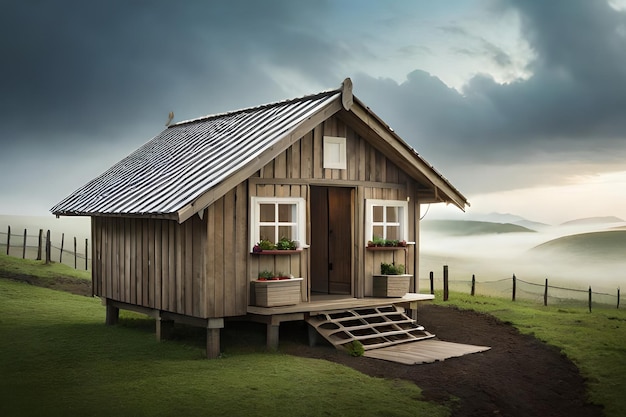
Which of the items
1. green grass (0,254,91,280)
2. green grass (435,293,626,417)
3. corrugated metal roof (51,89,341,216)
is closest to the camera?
green grass (435,293,626,417)

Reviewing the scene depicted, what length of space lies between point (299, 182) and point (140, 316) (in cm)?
811

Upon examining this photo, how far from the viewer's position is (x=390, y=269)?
1731 centimetres

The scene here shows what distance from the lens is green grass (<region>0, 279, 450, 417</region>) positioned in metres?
10.8

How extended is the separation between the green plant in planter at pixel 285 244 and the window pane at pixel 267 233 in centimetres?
18

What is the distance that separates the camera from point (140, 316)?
69.2 feet

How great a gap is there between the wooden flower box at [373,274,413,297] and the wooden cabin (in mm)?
220

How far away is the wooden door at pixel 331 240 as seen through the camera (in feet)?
59.3

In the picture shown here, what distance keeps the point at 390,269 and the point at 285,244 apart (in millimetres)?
3288

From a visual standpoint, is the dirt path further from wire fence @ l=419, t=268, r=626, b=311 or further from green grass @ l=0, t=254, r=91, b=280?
green grass @ l=0, t=254, r=91, b=280

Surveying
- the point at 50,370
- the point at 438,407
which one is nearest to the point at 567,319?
the point at 438,407

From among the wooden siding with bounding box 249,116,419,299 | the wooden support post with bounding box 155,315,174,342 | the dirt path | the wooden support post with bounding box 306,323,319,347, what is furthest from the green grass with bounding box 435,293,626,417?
the wooden support post with bounding box 155,315,174,342

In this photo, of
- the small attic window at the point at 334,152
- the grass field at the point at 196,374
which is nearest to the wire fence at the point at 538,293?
the grass field at the point at 196,374

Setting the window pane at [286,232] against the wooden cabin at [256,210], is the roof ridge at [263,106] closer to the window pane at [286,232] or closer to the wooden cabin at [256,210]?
the wooden cabin at [256,210]

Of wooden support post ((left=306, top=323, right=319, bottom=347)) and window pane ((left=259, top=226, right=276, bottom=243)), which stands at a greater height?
window pane ((left=259, top=226, right=276, bottom=243))
